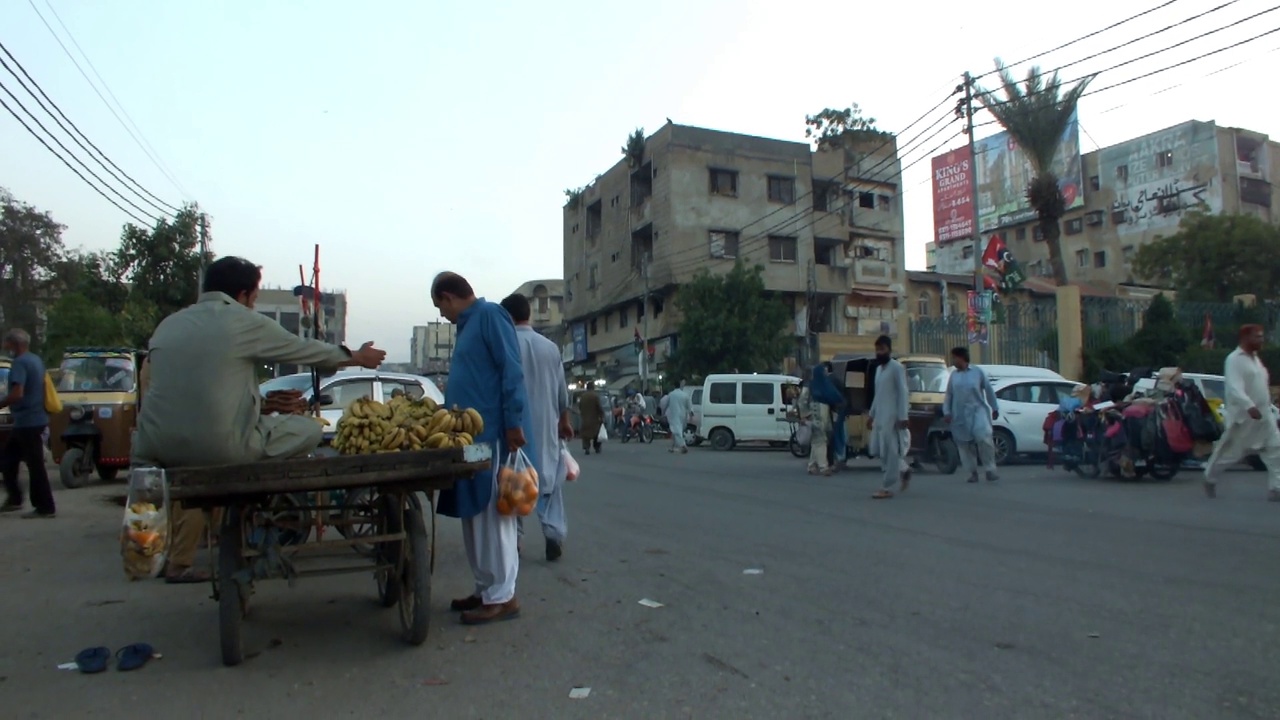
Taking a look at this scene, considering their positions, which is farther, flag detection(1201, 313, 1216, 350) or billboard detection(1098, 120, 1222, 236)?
billboard detection(1098, 120, 1222, 236)

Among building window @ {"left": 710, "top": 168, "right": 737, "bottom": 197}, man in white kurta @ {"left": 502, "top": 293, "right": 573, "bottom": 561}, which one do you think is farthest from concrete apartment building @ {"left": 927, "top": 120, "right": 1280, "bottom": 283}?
man in white kurta @ {"left": 502, "top": 293, "right": 573, "bottom": 561}

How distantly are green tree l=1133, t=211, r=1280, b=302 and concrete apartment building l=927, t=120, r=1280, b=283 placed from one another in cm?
889

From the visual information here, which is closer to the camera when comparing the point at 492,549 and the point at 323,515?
the point at 323,515

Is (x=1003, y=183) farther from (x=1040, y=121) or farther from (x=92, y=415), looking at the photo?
(x=92, y=415)

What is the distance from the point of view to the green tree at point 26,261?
3925 centimetres

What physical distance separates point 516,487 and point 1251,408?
769 cm

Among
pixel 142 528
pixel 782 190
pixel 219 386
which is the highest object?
pixel 782 190

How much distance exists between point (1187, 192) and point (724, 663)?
63.1 meters

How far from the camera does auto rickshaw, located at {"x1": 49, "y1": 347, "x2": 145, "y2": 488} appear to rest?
13.8m

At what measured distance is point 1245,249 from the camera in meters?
42.3

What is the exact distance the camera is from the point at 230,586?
14.3ft

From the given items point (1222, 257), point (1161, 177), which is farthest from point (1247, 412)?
point (1161, 177)

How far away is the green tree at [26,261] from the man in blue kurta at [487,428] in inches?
1589

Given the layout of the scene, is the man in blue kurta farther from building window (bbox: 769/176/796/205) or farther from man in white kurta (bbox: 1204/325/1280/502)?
building window (bbox: 769/176/796/205)
